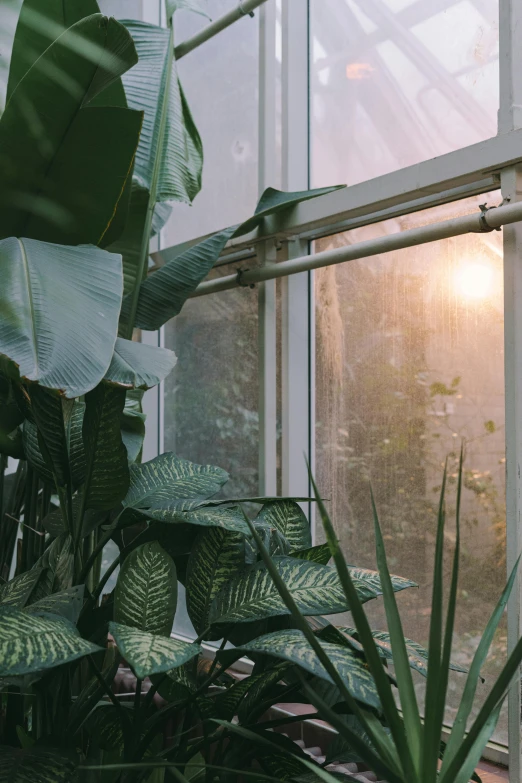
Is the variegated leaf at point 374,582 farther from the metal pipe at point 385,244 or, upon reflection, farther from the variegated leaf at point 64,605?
the metal pipe at point 385,244

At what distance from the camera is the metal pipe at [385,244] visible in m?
1.19

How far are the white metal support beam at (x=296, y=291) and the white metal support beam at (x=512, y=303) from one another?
56cm

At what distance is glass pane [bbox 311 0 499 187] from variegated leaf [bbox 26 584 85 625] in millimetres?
1009

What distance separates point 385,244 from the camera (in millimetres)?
1360

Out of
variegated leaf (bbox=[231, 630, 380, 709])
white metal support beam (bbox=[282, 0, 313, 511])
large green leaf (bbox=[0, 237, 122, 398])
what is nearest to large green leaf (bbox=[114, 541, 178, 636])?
variegated leaf (bbox=[231, 630, 380, 709])

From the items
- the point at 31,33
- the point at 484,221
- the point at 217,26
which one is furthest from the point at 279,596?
the point at 217,26

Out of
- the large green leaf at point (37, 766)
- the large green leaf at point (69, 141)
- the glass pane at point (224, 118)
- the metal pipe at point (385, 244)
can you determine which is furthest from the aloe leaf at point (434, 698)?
the glass pane at point (224, 118)

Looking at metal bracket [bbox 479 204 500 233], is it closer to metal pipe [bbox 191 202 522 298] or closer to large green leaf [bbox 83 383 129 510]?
metal pipe [bbox 191 202 522 298]

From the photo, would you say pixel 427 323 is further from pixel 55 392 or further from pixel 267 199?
pixel 55 392

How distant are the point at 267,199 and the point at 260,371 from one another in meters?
0.39

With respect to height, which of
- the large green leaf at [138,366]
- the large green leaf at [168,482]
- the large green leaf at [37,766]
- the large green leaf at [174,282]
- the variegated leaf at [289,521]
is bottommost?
the large green leaf at [37,766]

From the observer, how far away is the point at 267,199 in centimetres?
161

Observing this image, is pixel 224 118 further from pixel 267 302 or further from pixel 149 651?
pixel 149 651

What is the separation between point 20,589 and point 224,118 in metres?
1.35
